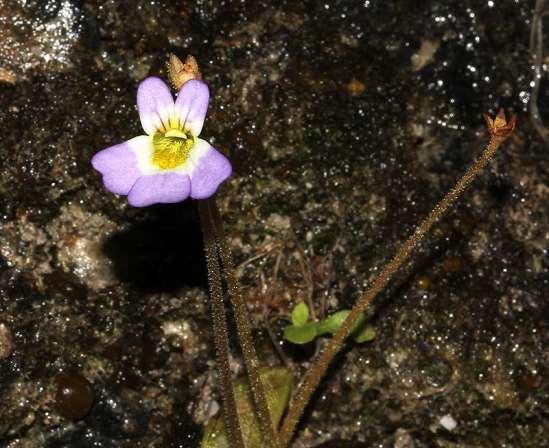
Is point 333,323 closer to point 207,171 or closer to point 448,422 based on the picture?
point 448,422

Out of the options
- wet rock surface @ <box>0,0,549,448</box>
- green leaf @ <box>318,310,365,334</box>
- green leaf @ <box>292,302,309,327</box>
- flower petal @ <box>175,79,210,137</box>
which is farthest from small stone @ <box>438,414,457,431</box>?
flower petal @ <box>175,79,210,137</box>

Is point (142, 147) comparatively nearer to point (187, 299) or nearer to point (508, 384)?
point (187, 299)

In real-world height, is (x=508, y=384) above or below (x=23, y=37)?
below

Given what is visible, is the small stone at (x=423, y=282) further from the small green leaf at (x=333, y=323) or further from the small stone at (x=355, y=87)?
the small stone at (x=355, y=87)

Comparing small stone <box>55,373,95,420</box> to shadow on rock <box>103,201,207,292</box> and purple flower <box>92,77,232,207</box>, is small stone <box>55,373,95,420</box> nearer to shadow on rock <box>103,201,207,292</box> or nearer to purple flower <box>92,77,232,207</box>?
shadow on rock <box>103,201,207,292</box>

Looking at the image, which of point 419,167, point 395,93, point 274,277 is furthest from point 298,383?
point 395,93
